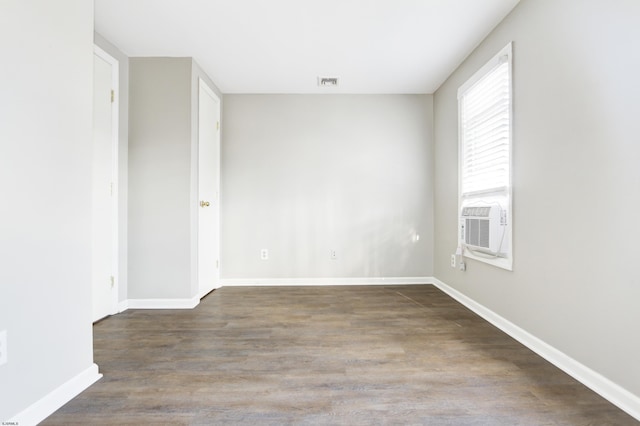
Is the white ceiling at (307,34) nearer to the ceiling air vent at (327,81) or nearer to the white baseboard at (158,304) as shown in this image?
the ceiling air vent at (327,81)

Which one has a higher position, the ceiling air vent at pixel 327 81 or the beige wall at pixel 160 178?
the ceiling air vent at pixel 327 81

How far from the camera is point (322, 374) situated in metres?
1.65

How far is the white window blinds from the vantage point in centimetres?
224

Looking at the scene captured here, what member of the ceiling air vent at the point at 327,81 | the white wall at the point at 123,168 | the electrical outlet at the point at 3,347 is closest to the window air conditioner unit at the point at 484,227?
the ceiling air vent at the point at 327,81

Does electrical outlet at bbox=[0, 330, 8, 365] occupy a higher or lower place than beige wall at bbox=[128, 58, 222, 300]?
lower

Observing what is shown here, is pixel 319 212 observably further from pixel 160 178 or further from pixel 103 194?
pixel 103 194

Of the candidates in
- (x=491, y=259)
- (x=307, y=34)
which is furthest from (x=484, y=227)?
(x=307, y=34)

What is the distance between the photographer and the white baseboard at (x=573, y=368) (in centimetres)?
133

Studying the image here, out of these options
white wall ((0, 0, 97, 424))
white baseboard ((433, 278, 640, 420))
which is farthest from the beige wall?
white baseboard ((433, 278, 640, 420))

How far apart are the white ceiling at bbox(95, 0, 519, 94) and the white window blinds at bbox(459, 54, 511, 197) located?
0.40m

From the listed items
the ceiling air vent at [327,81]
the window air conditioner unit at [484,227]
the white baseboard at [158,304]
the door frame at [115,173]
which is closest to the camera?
the window air conditioner unit at [484,227]

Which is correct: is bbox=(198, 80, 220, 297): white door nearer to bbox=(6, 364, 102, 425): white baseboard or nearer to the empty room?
the empty room

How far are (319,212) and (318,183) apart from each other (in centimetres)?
36

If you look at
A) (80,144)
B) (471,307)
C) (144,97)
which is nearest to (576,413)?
(471,307)
